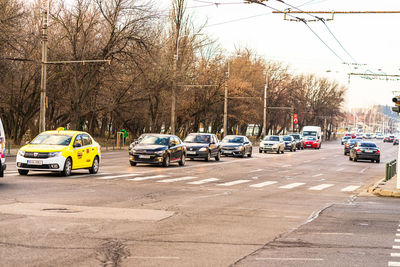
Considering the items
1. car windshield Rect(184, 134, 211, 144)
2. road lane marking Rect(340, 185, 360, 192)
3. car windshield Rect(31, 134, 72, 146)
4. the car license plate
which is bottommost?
road lane marking Rect(340, 185, 360, 192)

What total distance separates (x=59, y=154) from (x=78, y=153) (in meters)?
1.32

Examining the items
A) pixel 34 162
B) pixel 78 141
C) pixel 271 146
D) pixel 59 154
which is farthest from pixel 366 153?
pixel 34 162

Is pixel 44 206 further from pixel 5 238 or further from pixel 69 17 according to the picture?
pixel 69 17

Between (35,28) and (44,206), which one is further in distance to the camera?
(35,28)

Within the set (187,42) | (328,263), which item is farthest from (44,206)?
(187,42)

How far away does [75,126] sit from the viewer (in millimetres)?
46375

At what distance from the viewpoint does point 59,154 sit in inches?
834

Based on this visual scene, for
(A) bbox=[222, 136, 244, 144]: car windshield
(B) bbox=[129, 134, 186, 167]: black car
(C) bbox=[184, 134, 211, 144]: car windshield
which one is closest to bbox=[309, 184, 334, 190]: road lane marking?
(B) bbox=[129, 134, 186, 167]: black car

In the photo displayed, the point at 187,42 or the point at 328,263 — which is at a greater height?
the point at 187,42

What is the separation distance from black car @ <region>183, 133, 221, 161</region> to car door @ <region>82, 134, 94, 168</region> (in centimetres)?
1353

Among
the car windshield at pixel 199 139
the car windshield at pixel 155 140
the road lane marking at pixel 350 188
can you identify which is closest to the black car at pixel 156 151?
the car windshield at pixel 155 140

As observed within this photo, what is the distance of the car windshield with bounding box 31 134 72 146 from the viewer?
22062 mm

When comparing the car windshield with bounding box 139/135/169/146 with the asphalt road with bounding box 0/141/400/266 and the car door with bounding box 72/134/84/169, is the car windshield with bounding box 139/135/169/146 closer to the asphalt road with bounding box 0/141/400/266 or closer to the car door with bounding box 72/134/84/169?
the car door with bounding box 72/134/84/169

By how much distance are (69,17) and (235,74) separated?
127 ft
